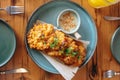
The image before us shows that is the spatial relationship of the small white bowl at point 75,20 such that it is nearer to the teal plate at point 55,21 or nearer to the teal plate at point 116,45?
the teal plate at point 55,21

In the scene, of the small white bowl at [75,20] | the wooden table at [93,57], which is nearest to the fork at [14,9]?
the wooden table at [93,57]

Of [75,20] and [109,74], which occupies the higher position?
[75,20]

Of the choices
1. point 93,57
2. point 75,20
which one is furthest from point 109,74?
point 75,20

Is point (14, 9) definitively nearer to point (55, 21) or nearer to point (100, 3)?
point (55, 21)

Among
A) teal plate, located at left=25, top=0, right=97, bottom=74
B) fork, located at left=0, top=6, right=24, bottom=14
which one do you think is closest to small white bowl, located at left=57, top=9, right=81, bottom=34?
teal plate, located at left=25, top=0, right=97, bottom=74

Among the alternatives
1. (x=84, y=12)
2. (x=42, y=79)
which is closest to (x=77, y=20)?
(x=84, y=12)

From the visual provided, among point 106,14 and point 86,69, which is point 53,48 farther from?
point 106,14

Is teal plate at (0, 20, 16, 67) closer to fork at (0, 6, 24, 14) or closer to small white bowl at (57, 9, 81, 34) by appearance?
fork at (0, 6, 24, 14)
